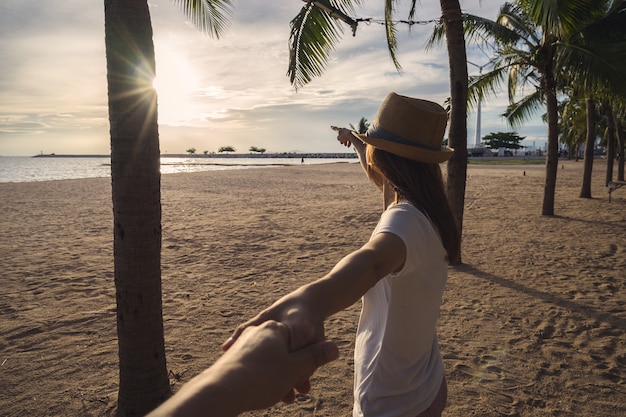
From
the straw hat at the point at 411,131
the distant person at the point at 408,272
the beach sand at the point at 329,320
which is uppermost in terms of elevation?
the straw hat at the point at 411,131

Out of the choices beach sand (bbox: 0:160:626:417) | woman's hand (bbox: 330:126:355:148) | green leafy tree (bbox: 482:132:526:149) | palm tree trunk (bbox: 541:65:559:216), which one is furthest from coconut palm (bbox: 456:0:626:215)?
green leafy tree (bbox: 482:132:526:149)

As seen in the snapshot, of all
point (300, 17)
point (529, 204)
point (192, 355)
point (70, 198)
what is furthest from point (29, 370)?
point (70, 198)

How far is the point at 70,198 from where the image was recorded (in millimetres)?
17500

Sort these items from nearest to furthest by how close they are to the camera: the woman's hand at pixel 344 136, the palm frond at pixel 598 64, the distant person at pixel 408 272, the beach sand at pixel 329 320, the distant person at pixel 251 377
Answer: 1. the distant person at pixel 251 377
2. the distant person at pixel 408 272
3. the woman's hand at pixel 344 136
4. the beach sand at pixel 329 320
5. the palm frond at pixel 598 64

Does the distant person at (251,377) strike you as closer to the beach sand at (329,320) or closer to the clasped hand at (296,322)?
the clasped hand at (296,322)

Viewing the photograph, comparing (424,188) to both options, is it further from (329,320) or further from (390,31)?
(390,31)

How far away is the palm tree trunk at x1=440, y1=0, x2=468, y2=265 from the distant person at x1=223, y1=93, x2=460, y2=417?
5.54 meters

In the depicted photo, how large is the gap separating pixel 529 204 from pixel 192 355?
44.6 ft

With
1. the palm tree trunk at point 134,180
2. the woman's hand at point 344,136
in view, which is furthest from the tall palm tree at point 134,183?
the woman's hand at point 344,136

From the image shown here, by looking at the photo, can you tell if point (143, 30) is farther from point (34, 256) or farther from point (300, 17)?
point (34, 256)

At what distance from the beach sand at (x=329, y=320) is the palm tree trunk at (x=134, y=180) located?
0.96m

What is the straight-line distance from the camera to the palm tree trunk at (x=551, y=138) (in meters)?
10.8

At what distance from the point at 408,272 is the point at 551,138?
1234cm

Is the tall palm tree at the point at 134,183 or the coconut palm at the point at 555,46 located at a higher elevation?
the coconut palm at the point at 555,46
